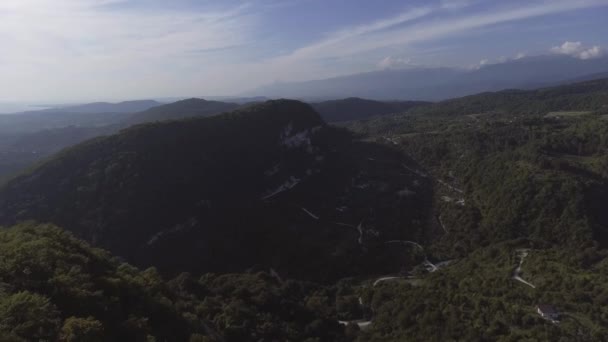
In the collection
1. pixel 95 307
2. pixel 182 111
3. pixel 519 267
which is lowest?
pixel 519 267

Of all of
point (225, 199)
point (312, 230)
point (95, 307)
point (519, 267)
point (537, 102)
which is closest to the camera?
point (95, 307)

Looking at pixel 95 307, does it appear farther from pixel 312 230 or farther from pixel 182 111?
pixel 182 111

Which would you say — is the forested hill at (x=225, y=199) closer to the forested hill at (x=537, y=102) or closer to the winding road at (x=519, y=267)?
the winding road at (x=519, y=267)

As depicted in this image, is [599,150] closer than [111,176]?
No

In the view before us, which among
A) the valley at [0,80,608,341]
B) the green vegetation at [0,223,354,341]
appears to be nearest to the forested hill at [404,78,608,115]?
the valley at [0,80,608,341]

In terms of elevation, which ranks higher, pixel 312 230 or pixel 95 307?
pixel 95 307

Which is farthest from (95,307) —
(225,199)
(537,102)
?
(537,102)

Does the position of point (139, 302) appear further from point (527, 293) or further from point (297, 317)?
point (527, 293)

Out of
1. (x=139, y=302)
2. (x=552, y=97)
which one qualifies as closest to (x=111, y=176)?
(x=139, y=302)

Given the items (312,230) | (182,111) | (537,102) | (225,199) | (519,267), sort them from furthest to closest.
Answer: (182,111) < (537,102) < (225,199) < (312,230) < (519,267)
